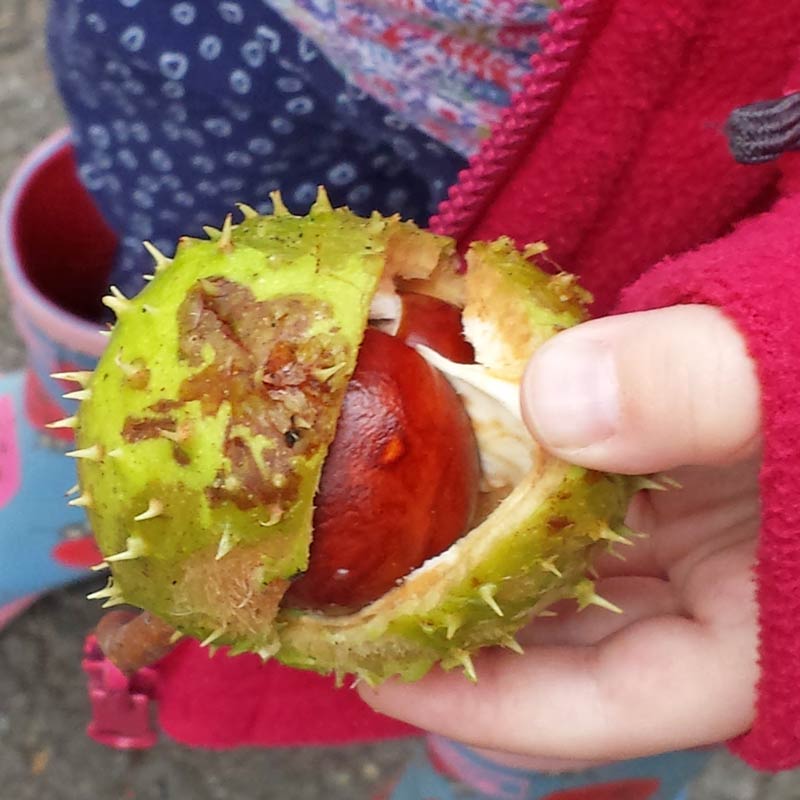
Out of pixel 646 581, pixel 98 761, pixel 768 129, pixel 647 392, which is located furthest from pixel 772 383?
pixel 98 761

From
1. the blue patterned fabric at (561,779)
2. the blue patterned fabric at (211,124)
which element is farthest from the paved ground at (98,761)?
the blue patterned fabric at (211,124)

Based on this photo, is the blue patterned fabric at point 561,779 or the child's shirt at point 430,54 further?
the blue patterned fabric at point 561,779

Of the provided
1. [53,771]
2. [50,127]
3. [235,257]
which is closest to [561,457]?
[235,257]

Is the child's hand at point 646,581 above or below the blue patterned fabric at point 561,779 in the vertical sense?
above

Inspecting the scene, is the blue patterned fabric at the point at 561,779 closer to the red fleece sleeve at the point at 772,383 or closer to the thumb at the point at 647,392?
the red fleece sleeve at the point at 772,383

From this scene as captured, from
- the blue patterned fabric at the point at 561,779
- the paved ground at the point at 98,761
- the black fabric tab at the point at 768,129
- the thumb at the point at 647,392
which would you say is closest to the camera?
the thumb at the point at 647,392

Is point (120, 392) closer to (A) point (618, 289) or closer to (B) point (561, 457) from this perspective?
(B) point (561, 457)

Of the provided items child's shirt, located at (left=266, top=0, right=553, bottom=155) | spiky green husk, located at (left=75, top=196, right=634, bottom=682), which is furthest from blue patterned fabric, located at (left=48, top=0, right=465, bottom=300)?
spiky green husk, located at (left=75, top=196, right=634, bottom=682)
